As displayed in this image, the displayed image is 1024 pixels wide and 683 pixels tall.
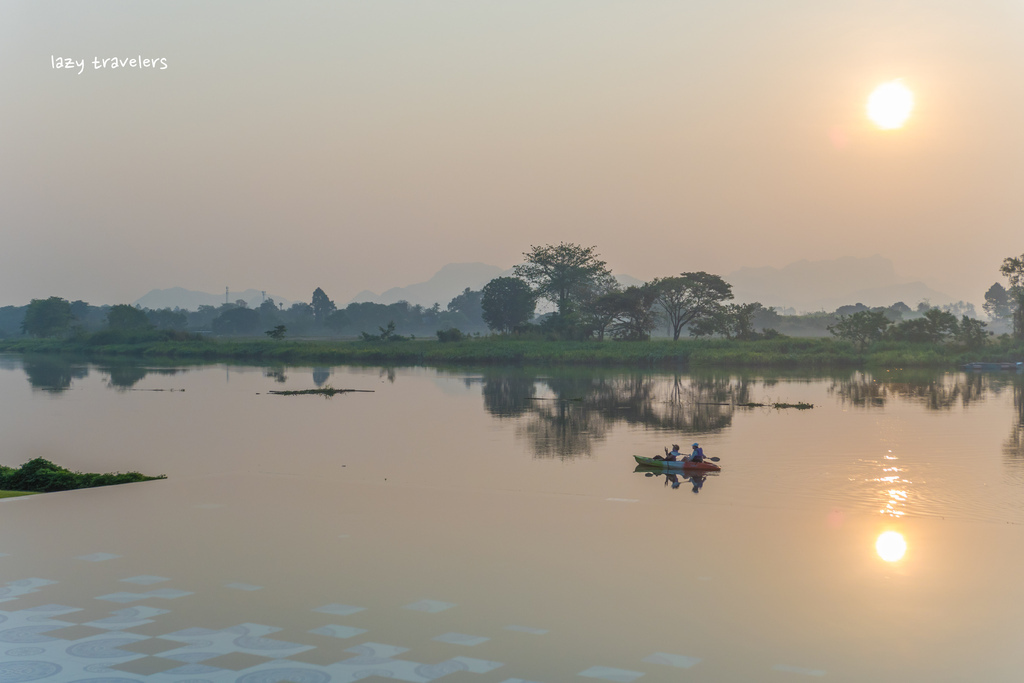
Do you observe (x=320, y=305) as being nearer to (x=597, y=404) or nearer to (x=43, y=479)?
(x=597, y=404)

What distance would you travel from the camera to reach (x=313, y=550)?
37.9 feet

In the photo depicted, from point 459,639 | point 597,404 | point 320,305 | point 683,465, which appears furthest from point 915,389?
point 320,305

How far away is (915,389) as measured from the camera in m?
44.2

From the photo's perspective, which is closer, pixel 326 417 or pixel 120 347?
pixel 326 417

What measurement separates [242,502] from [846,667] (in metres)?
10.8

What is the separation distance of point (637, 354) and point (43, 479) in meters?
59.2

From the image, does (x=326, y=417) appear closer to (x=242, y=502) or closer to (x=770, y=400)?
(x=242, y=502)

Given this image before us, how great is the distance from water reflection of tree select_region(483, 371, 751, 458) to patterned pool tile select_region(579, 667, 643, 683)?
13.7m

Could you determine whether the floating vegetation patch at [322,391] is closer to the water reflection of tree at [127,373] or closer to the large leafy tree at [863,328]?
the water reflection of tree at [127,373]

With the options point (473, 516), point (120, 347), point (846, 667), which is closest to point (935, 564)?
point (846, 667)

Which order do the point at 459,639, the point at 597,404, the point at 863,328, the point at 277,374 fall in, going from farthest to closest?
the point at 863,328 → the point at 277,374 → the point at 597,404 → the point at 459,639

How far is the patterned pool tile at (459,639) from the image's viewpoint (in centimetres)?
813

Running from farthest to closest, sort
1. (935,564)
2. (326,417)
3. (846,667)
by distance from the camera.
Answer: (326,417), (935,564), (846,667)

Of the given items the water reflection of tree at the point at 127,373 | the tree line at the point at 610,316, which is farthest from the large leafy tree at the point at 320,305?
the water reflection of tree at the point at 127,373
